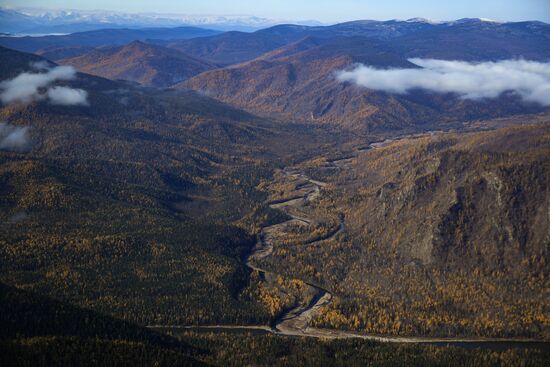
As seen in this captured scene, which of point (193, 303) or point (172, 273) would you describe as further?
point (172, 273)

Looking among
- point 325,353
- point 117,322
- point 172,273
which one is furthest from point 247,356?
point 172,273

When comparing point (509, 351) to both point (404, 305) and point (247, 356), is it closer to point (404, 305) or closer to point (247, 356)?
point (404, 305)

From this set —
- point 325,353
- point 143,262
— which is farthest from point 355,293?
point 143,262

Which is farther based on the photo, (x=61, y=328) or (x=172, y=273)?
(x=172, y=273)

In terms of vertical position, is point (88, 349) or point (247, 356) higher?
point (88, 349)

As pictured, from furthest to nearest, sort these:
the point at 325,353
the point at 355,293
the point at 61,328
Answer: the point at 355,293, the point at 325,353, the point at 61,328

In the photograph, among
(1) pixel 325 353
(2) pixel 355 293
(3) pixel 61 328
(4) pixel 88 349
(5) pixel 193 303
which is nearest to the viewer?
(4) pixel 88 349

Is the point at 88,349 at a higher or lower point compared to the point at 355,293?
higher

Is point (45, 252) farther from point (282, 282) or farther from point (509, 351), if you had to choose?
point (509, 351)

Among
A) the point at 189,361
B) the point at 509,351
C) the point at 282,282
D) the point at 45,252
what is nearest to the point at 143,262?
the point at 45,252
